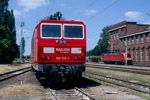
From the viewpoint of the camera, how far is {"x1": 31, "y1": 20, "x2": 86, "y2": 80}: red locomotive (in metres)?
11.3

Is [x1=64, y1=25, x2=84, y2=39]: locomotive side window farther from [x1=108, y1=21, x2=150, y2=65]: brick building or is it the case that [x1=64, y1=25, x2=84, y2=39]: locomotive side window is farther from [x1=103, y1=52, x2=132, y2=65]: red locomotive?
[x1=108, y1=21, x2=150, y2=65]: brick building

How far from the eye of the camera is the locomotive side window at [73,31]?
11.9 metres

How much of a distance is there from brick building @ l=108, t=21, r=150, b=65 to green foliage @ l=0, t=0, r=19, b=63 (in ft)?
87.5

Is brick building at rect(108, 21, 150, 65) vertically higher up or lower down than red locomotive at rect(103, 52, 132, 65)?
higher up

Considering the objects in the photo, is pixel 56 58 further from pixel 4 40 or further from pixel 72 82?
pixel 4 40

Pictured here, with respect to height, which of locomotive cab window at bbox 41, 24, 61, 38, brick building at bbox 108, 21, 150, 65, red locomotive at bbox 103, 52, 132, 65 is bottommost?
red locomotive at bbox 103, 52, 132, 65

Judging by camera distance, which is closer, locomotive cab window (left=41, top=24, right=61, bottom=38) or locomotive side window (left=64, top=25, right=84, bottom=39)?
locomotive cab window (left=41, top=24, right=61, bottom=38)

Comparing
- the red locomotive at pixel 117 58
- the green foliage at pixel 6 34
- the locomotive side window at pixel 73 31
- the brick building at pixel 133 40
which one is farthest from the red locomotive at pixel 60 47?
the brick building at pixel 133 40

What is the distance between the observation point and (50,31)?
11633mm

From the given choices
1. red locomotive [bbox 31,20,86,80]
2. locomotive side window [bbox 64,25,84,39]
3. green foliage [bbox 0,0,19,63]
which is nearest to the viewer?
red locomotive [bbox 31,20,86,80]

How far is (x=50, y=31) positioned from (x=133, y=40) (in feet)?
155

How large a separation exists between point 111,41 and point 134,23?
407 inches

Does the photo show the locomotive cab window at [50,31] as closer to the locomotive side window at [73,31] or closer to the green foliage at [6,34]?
the locomotive side window at [73,31]

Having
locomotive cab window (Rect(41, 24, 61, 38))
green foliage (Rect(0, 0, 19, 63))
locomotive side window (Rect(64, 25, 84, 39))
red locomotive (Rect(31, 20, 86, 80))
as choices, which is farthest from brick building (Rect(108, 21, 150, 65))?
locomotive cab window (Rect(41, 24, 61, 38))
